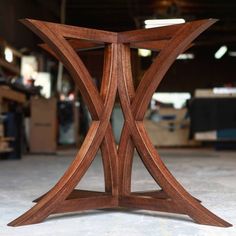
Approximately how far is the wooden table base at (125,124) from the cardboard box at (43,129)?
4537mm

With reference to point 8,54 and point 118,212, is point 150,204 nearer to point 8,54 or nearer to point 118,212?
point 118,212

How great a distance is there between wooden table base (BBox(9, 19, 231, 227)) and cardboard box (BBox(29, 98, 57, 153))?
4.54 metres

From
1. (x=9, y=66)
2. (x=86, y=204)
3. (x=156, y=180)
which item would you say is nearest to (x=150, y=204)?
(x=156, y=180)

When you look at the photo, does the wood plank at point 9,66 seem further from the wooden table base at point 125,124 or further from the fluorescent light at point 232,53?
the fluorescent light at point 232,53

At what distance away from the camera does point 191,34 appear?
2.13 m

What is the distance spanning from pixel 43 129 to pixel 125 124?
15.7 feet

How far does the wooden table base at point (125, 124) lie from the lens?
2139 millimetres

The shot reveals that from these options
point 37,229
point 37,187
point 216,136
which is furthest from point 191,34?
point 216,136

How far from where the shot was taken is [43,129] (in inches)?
278

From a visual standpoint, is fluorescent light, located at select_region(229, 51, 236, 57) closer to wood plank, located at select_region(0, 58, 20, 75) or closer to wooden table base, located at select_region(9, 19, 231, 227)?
wood plank, located at select_region(0, 58, 20, 75)

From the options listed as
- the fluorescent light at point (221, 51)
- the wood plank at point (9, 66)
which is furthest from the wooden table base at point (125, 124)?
the fluorescent light at point (221, 51)

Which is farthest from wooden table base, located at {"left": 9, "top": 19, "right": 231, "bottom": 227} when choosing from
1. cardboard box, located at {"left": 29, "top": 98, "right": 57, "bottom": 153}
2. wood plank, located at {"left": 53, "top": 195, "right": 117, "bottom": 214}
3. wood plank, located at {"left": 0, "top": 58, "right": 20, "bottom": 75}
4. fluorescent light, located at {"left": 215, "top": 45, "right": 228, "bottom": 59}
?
fluorescent light, located at {"left": 215, "top": 45, "right": 228, "bottom": 59}

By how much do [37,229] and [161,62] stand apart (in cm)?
88

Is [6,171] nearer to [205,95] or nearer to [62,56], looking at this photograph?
[62,56]
